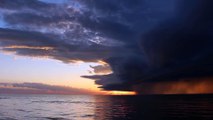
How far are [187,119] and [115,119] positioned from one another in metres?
16.1

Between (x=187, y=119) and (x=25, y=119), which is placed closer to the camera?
(x=187, y=119)

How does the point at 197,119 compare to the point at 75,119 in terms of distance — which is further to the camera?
the point at 75,119

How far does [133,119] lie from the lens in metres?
64.8

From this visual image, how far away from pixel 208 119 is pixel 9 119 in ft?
148

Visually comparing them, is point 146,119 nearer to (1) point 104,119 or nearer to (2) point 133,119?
(2) point 133,119

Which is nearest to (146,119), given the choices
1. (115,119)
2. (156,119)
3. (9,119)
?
(156,119)

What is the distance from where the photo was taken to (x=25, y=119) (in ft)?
225

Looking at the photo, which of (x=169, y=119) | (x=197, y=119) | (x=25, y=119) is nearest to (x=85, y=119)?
(x=25, y=119)

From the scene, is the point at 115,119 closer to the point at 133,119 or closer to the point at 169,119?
the point at 133,119

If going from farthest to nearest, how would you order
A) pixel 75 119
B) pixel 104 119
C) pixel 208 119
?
1. pixel 75 119
2. pixel 104 119
3. pixel 208 119

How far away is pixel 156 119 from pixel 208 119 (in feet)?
36.2

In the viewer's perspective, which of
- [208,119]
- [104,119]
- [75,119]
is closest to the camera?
[208,119]

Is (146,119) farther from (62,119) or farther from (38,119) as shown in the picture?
(38,119)

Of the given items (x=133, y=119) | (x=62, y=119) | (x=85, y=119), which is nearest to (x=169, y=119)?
(x=133, y=119)
